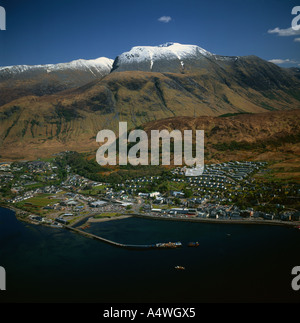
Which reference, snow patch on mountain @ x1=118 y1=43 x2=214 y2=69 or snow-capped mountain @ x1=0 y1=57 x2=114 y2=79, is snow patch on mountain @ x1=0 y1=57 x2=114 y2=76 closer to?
snow-capped mountain @ x1=0 y1=57 x2=114 y2=79

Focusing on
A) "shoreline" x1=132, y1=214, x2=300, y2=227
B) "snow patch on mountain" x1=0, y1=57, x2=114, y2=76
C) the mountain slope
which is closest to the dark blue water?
"shoreline" x1=132, y1=214, x2=300, y2=227

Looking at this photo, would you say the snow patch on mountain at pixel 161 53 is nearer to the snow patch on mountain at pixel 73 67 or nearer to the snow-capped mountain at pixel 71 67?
the snow-capped mountain at pixel 71 67

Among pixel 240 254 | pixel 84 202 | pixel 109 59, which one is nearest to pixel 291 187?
pixel 240 254

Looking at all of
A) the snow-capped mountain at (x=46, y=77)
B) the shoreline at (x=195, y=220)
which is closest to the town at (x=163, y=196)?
the shoreline at (x=195, y=220)

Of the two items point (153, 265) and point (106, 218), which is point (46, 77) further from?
point (153, 265)
